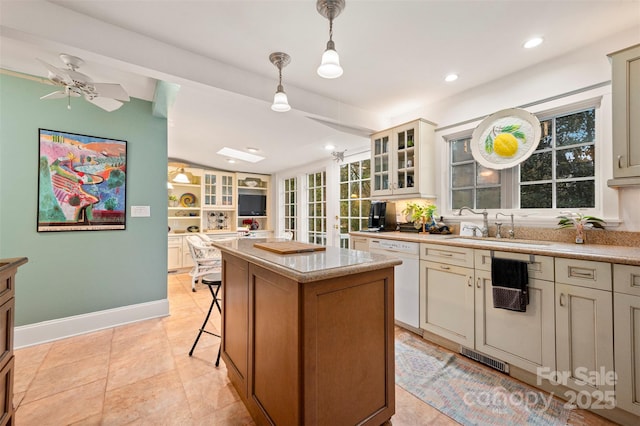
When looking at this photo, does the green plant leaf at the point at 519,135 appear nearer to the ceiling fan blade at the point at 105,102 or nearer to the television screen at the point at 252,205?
the ceiling fan blade at the point at 105,102

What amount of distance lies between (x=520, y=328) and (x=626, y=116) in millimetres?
1551

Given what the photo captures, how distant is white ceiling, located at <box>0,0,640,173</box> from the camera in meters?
1.70

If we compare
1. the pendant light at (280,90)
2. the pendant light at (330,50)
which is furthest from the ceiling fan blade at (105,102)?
the pendant light at (330,50)

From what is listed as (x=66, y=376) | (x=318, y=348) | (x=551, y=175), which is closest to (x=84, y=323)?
(x=66, y=376)

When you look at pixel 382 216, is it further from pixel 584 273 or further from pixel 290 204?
pixel 290 204

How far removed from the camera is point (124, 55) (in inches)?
74.2

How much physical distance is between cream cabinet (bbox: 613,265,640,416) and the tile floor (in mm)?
231

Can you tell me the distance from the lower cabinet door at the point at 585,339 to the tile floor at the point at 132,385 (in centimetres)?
21

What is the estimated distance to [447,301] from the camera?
2.29 metres

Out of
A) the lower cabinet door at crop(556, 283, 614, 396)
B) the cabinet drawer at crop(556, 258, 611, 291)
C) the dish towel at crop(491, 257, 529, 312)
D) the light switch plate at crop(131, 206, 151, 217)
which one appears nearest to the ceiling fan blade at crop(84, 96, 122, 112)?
the light switch plate at crop(131, 206, 151, 217)

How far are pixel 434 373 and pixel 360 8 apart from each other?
258cm

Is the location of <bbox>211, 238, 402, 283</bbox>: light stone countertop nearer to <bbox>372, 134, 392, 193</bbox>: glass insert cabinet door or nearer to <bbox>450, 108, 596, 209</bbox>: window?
<bbox>450, 108, 596, 209</bbox>: window

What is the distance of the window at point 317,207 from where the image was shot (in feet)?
17.0

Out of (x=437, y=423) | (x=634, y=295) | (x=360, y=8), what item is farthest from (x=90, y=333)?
(x=634, y=295)
